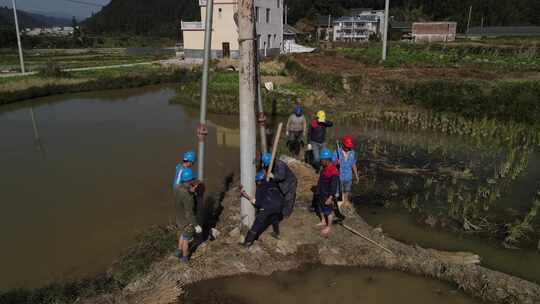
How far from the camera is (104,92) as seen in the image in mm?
24375

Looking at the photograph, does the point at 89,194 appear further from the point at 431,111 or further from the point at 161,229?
the point at 431,111

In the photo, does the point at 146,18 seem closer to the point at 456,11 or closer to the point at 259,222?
the point at 456,11

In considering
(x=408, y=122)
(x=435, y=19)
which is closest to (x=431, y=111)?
(x=408, y=122)

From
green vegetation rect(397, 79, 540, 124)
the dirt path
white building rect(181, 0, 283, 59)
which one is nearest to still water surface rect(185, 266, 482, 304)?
the dirt path

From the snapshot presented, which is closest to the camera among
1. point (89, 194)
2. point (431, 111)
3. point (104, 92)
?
point (89, 194)

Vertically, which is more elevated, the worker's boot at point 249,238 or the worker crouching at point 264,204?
the worker crouching at point 264,204

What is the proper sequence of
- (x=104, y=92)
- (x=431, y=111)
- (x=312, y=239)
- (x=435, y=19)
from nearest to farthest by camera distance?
(x=312, y=239) < (x=431, y=111) < (x=104, y=92) < (x=435, y=19)

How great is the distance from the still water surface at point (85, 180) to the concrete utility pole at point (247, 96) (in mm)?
2372

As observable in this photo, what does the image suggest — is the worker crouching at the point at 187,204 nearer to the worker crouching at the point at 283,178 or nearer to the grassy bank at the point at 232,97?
the worker crouching at the point at 283,178

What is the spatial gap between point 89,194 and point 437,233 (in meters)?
7.60

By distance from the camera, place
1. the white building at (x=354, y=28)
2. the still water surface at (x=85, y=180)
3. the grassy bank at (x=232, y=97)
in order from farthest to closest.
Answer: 1. the white building at (x=354, y=28)
2. the grassy bank at (x=232, y=97)
3. the still water surface at (x=85, y=180)

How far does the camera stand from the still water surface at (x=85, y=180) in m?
6.38

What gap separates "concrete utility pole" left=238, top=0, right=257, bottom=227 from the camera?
5555 millimetres

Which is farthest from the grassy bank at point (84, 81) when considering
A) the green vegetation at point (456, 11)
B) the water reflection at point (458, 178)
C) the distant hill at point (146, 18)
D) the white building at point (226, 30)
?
the distant hill at point (146, 18)
